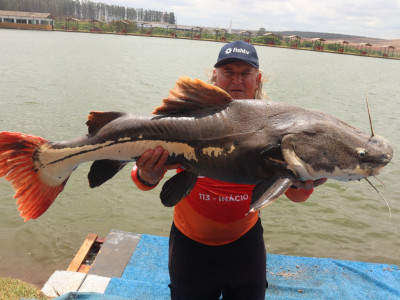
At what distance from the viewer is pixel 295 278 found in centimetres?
474

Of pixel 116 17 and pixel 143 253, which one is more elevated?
pixel 116 17

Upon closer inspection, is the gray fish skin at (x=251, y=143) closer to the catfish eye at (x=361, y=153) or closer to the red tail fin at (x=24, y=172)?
the catfish eye at (x=361, y=153)

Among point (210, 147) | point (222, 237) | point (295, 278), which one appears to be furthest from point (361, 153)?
point (295, 278)

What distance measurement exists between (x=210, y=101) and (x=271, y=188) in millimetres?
730

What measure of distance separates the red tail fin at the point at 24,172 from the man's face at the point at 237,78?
4.92ft

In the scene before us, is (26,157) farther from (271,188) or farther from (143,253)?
(143,253)

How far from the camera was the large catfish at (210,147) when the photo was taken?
6.68 feet

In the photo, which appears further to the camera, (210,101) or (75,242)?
(75,242)

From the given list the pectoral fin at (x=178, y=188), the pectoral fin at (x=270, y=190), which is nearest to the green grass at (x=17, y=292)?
the pectoral fin at (x=178, y=188)

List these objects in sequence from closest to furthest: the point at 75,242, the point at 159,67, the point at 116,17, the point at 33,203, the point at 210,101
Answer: the point at 210,101 → the point at 33,203 → the point at 75,242 → the point at 159,67 → the point at 116,17

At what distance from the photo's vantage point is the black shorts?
2846mm

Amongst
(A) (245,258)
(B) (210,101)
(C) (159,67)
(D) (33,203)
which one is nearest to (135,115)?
(B) (210,101)

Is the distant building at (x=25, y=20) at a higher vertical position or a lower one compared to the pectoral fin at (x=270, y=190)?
higher

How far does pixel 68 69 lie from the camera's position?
78.1ft
